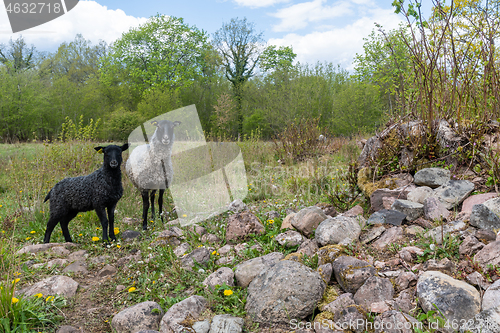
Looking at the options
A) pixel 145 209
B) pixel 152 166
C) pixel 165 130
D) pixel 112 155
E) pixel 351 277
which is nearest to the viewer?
pixel 351 277

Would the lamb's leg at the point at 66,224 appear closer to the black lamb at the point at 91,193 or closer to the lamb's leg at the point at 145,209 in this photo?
the black lamb at the point at 91,193

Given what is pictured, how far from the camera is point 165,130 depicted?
5406 mm

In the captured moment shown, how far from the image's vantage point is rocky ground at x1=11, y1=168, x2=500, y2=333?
2328 millimetres

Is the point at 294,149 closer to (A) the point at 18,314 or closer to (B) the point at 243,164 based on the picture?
(B) the point at 243,164

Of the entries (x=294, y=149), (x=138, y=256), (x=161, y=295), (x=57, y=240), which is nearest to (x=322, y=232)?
(x=161, y=295)

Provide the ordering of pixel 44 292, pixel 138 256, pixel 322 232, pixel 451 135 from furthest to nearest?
pixel 451 135 < pixel 138 256 < pixel 322 232 < pixel 44 292

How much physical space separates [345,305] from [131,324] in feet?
6.28

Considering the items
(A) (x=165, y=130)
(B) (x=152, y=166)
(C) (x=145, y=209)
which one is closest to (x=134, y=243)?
(C) (x=145, y=209)

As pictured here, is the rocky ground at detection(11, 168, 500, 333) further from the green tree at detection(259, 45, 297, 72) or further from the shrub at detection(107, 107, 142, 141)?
the green tree at detection(259, 45, 297, 72)

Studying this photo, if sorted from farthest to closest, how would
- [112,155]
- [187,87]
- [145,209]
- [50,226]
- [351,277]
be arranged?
[187,87], [145,209], [50,226], [112,155], [351,277]

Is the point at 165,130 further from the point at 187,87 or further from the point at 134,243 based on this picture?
the point at 187,87

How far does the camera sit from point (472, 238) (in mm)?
2916

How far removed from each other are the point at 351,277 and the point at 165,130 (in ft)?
13.2

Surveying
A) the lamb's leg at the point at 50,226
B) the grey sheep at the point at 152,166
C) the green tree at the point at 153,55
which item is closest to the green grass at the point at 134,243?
the lamb's leg at the point at 50,226
